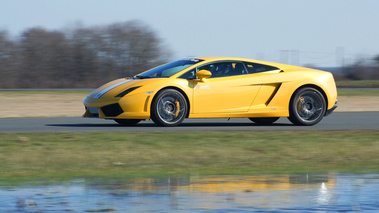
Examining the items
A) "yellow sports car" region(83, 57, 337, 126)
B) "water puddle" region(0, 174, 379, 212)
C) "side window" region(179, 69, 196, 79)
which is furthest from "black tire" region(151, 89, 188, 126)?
"water puddle" region(0, 174, 379, 212)

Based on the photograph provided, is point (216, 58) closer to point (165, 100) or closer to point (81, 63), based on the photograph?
point (165, 100)

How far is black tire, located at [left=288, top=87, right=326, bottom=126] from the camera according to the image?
1257cm

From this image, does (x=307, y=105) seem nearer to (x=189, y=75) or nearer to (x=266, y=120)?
(x=266, y=120)

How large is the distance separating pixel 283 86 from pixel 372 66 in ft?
120

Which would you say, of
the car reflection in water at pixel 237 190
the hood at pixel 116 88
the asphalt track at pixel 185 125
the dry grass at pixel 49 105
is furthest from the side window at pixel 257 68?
the dry grass at pixel 49 105

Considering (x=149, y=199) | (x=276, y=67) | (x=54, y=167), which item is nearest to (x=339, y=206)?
(x=149, y=199)

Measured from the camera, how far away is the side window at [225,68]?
12320mm

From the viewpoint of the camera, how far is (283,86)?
12492 mm

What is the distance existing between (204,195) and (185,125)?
269 inches

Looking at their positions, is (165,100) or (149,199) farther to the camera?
(165,100)

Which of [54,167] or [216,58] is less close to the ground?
[216,58]

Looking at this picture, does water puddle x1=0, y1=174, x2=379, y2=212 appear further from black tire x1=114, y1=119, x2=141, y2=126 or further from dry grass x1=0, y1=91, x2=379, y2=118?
dry grass x1=0, y1=91, x2=379, y2=118

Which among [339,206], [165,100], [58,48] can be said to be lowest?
[339,206]

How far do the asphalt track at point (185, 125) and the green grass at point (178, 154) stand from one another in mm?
877
